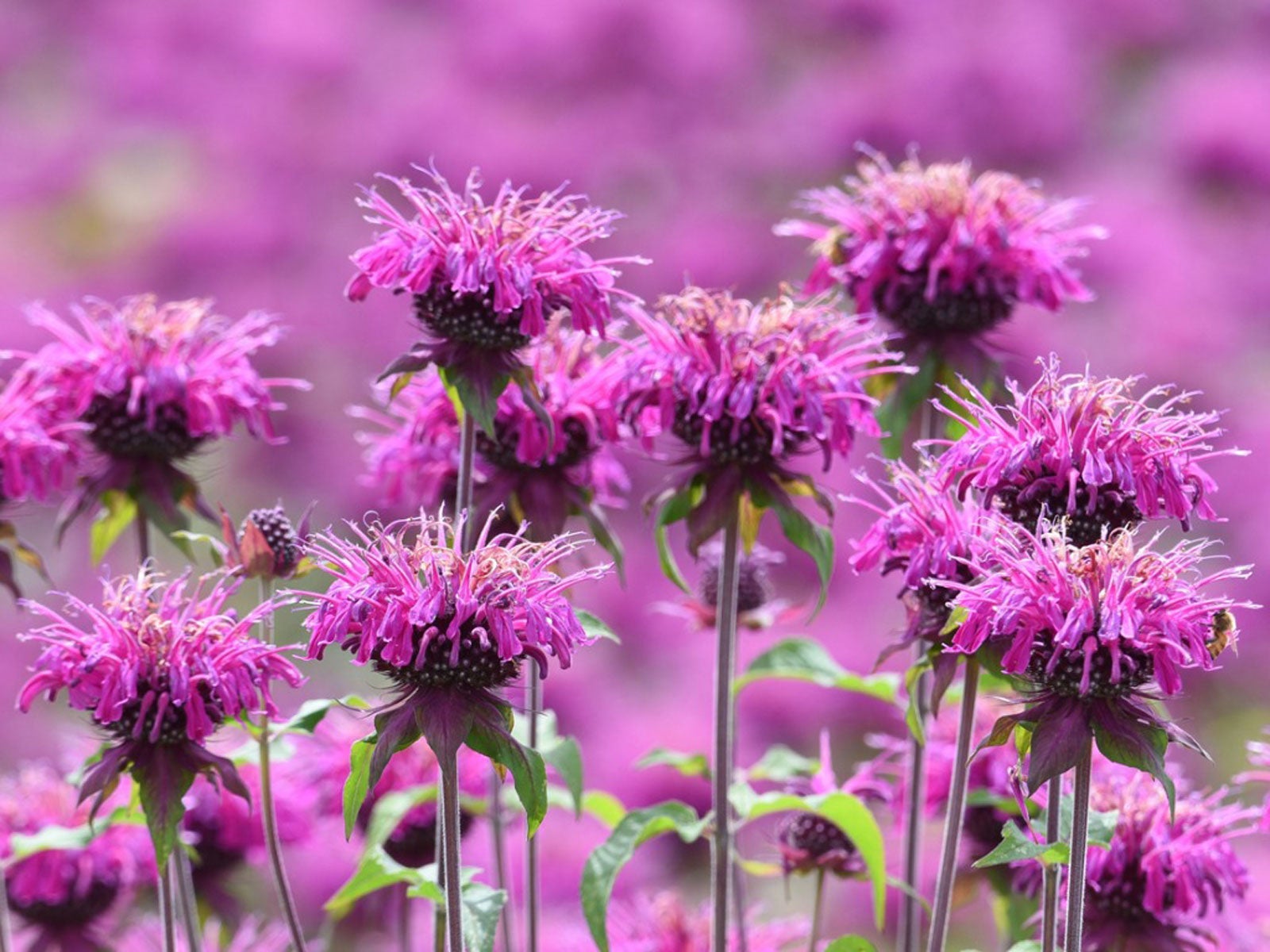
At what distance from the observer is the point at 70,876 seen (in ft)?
6.11

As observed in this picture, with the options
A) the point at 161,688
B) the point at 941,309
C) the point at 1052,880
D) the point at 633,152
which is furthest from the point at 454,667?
the point at 633,152

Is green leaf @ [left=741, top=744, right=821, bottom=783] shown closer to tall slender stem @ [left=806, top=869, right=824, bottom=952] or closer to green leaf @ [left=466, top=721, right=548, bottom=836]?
tall slender stem @ [left=806, top=869, right=824, bottom=952]

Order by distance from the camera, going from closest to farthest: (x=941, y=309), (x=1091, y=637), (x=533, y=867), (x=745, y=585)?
(x=1091, y=637) < (x=533, y=867) < (x=941, y=309) < (x=745, y=585)

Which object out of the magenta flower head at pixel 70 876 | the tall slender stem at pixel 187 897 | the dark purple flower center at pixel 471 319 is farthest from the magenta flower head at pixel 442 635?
the magenta flower head at pixel 70 876

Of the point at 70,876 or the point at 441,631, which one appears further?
the point at 70,876

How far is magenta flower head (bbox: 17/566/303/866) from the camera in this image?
1370 mm

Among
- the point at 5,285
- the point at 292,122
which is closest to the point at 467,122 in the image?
the point at 292,122

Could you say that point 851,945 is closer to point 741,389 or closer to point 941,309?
point 741,389

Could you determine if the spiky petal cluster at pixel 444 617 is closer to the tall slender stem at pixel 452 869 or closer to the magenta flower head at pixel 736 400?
the tall slender stem at pixel 452 869

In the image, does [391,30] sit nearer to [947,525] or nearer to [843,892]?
[843,892]

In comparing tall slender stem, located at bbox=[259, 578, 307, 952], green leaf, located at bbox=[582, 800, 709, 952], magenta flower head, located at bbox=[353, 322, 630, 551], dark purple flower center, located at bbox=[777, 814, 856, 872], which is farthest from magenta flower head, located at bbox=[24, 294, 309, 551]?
dark purple flower center, located at bbox=[777, 814, 856, 872]

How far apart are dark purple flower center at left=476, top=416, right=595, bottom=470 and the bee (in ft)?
2.06

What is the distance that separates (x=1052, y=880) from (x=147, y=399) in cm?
101

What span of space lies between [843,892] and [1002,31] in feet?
8.01
